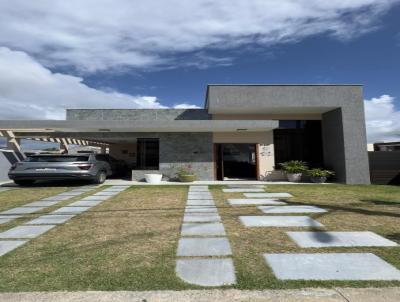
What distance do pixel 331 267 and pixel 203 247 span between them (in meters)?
1.68

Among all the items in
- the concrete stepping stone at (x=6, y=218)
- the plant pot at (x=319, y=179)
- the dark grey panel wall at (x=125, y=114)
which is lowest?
the concrete stepping stone at (x=6, y=218)

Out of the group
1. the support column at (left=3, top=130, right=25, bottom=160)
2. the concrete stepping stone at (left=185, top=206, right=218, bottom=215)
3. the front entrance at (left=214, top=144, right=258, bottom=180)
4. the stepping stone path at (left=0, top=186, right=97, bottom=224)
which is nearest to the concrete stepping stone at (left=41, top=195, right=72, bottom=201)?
the stepping stone path at (left=0, top=186, right=97, bottom=224)

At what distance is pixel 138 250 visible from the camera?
13.8 feet

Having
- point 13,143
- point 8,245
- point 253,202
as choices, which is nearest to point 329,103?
point 253,202

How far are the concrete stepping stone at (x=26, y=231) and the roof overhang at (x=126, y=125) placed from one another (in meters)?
8.48

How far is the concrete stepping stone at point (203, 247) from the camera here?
4070 mm

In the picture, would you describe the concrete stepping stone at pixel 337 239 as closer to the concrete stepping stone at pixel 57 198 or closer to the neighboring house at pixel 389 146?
the concrete stepping stone at pixel 57 198

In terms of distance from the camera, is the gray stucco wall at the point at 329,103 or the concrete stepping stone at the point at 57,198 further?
the gray stucco wall at the point at 329,103

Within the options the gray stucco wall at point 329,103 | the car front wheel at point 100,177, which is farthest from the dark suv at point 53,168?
the gray stucco wall at point 329,103

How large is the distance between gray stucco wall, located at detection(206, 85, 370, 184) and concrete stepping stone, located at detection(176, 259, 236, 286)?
38.5ft

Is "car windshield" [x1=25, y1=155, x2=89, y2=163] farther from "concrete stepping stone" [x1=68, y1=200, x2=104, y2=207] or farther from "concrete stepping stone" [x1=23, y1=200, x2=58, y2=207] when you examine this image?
"concrete stepping stone" [x1=68, y1=200, x2=104, y2=207]

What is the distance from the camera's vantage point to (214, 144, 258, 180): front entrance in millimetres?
16484

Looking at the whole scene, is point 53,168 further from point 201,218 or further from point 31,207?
point 201,218

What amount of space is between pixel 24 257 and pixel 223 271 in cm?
256
